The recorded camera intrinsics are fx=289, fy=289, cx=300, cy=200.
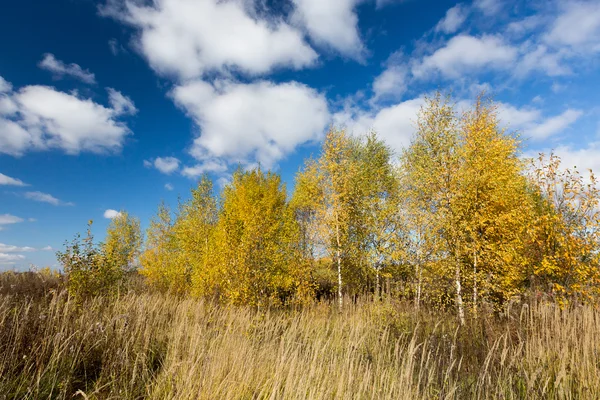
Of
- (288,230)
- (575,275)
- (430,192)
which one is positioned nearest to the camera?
(575,275)

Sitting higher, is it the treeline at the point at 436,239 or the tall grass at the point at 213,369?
the treeline at the point at 436,239

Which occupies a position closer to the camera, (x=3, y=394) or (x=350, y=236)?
(x=3, y=394)

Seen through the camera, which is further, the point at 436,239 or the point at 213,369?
the point at 436,239

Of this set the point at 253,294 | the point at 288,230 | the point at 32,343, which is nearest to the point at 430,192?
the point at 288,230

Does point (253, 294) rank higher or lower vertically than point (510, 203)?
lower

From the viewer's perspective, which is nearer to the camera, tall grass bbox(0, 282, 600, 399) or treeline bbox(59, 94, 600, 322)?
tall grass bbox(0, 282, 600, 399)

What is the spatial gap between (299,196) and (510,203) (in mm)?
14678

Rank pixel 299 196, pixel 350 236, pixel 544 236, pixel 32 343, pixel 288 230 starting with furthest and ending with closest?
1. pixel 299 196
2. pixel 350 236
3. pixel 288 230
4. pixel 544 236
5. pixel 32 343

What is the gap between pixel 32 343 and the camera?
12.6 feet

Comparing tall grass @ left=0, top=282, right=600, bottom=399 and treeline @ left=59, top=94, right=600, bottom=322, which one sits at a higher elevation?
treeline @ left=59, top=94, right=600, bottom=322

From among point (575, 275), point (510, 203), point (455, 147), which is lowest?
point (575, 275)

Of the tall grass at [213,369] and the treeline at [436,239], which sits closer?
the tall grass at [213,369]

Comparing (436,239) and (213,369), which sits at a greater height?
(436,239)

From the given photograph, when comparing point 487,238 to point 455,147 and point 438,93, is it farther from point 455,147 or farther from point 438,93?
point 438,93
